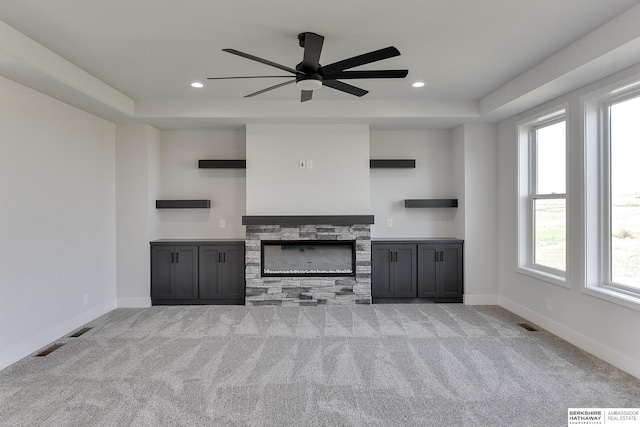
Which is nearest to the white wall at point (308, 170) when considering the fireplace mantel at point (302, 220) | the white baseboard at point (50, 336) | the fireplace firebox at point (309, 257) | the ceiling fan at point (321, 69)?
the fireplace mantel at point (302, 220)

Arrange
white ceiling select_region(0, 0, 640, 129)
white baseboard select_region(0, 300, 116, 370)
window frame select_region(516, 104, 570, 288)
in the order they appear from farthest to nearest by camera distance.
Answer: window frame select_region(516, 104, 570, 288) → white baseboard select_region(0, 300, 116, 370) → white ceiling select_region(0, 0, 640, 129)

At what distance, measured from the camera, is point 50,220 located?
3512mm

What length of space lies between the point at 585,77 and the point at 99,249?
5613mm

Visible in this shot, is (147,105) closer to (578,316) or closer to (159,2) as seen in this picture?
(159,2)

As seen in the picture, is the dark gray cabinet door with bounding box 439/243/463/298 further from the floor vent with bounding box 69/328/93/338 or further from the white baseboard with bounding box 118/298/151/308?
the floor vent with bounding box 69/328/93/338

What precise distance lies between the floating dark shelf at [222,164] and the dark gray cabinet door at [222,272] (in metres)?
1.18

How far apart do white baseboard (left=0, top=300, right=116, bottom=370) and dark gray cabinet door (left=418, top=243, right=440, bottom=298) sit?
4.24m

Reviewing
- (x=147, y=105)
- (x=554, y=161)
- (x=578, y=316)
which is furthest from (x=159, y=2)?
(x=578, y=316)

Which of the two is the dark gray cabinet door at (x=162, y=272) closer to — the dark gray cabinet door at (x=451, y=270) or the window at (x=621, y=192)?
the dark gray cabinet door at (x=451, y=270)

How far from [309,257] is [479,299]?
8.11 ft

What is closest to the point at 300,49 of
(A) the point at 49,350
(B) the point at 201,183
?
(B) the point at 201,183

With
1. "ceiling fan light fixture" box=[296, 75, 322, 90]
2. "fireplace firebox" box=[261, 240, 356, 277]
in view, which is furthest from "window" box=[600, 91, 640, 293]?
"fireplace firebox" box=[261, 240, 356, 277]

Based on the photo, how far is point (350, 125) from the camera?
4.72 meters

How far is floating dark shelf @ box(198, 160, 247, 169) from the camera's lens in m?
4.91
